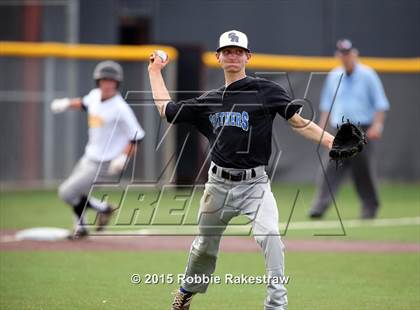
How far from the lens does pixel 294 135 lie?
67.5ft

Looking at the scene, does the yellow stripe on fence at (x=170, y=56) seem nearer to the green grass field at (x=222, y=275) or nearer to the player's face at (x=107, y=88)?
the green grass field at (x=222, y=275)

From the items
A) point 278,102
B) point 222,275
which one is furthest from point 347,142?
point 222,275

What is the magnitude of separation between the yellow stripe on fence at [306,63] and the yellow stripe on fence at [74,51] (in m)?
1.39

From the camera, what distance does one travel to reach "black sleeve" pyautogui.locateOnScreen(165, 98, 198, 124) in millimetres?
7500

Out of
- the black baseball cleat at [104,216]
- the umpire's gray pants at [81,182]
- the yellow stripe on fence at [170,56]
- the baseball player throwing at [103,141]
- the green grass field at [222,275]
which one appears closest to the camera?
the green grass field at [222,275]

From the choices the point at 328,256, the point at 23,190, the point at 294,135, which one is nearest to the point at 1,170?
the point at 23,190

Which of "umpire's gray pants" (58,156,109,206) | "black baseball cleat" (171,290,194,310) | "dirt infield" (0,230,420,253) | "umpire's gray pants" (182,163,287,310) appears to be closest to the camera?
"umpire's gray pants" (182,163,287,310)

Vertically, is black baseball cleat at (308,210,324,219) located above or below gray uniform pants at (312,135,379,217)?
below

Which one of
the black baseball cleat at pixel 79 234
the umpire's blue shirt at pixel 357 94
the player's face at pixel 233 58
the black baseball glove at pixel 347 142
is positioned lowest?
the black baseball cleat at pixel 79 234

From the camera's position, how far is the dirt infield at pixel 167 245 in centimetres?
Result: 1182

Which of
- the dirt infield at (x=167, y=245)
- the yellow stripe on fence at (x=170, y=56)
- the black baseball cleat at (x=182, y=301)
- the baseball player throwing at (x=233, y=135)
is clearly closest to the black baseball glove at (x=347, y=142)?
the baseball player throwing at (x=233, y=135)

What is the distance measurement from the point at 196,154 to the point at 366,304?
437 inches

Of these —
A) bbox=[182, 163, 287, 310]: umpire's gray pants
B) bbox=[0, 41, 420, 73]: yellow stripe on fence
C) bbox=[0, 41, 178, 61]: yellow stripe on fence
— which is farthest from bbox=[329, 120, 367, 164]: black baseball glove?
bbox=[0, 41, 420, 73]: yellow stripe on fence

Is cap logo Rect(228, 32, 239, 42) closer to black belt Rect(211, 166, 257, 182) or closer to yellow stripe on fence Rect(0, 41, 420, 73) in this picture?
black belt Rect(211, 166, 257, 182)
